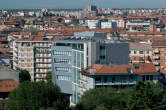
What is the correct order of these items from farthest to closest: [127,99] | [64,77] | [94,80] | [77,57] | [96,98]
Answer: [64,77] < [77,57] < [94,80] < [96,98] < [127,99]

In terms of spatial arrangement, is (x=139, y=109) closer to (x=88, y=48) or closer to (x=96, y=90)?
(x=96, y=90)

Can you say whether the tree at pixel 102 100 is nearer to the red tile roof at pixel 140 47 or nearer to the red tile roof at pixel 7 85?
the red tile roof at pixel 7 85

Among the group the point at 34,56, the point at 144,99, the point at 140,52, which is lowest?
the point at 34,56

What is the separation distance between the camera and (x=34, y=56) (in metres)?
71.4

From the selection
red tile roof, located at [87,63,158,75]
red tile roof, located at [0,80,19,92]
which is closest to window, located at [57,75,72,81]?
red tile roof, located at [0,80,19,92]

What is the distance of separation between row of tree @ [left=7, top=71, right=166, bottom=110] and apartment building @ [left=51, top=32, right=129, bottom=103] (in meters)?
5.13

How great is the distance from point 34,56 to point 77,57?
20.8 metres

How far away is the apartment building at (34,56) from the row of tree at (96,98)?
25.2 metres

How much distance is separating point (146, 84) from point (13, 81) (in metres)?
14.2

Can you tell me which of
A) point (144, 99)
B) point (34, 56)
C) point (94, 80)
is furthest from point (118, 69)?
point (34, 56)

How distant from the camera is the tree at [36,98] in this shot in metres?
41.5

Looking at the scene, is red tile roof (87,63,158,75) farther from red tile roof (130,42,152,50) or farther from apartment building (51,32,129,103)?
red tile roof (130,42,152,50)

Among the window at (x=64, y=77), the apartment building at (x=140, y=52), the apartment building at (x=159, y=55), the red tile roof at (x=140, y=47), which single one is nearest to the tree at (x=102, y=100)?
the window at (x=64, y=77)

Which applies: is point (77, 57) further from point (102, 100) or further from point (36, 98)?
point (102, 100)
